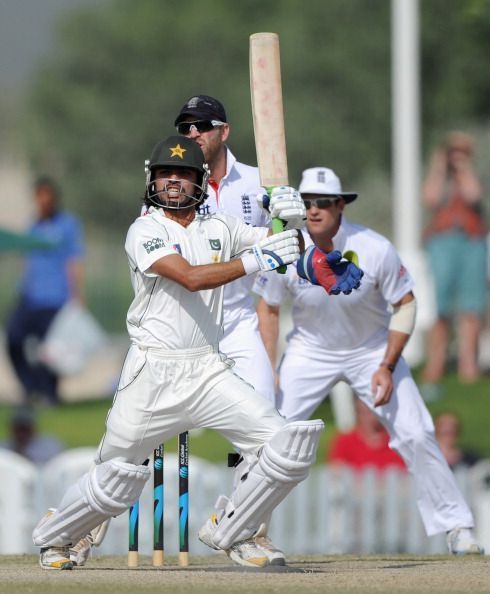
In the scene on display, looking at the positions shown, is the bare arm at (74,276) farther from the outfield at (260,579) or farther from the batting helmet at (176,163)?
the batting helmet at (176,163)

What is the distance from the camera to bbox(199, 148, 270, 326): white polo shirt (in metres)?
8.03

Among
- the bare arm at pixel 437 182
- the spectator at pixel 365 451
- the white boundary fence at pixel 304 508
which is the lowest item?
the white boundary fence at pixel 304 508

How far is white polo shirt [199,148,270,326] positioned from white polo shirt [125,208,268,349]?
927 mm

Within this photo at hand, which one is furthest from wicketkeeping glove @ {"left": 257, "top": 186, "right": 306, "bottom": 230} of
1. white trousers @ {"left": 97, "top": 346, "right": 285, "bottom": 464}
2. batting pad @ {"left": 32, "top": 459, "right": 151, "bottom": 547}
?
batting pad @ {"left": 32, "top": 459, "right": 151, "bottom": 547}

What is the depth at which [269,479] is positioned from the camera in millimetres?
6898

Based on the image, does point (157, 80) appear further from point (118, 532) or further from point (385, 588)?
point (385, 588)

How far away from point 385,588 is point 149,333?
146cm

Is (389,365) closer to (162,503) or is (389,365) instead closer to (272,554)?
(272,554)

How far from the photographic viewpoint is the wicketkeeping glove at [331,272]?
7000 millimetres

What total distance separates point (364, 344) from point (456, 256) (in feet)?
21.6

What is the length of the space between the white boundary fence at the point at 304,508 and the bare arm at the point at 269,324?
313 cm

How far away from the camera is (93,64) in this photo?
120 feet

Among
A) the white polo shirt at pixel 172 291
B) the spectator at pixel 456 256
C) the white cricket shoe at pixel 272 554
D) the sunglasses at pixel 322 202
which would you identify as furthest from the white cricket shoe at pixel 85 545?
the spectator at pixel 456 256

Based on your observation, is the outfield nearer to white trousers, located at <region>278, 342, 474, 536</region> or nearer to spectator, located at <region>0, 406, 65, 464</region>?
white trousers, located at <region>278, 342, 474, 536</region>
